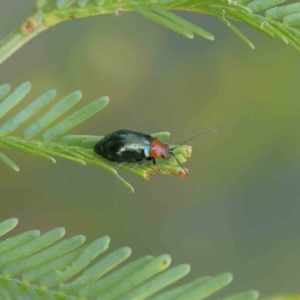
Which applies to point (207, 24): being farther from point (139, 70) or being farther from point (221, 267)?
point (221, 267)

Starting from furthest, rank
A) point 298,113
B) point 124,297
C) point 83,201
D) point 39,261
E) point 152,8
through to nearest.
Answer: point 298,113
point 83,201
point 152,8
point 39,261
point 124,297

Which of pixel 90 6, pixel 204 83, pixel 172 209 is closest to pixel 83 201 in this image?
pixel 172 209

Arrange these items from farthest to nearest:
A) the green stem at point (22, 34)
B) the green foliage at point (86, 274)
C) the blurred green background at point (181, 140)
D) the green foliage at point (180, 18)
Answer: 1. the blurred green background at point (181, 140)
2. the green stem at point (22, 34)
3. the green foliage at point (180, 18)
4. the green foliage at point (86, 274)

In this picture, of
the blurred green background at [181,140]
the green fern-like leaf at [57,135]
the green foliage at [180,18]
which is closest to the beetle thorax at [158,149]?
the green fern-like leaf at [57,135]

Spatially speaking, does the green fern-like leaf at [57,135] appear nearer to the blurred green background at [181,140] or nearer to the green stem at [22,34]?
the green stem at [22,34]

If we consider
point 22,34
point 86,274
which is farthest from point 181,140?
A: point 86,274

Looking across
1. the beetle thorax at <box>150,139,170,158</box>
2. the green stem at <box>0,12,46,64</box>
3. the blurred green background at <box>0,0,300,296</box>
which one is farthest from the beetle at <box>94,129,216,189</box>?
the blurred green background at <box>0,0,300,296</box>
